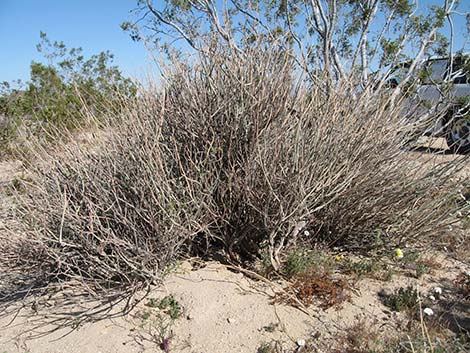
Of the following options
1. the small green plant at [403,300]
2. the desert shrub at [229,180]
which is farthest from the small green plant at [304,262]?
the small green plant at [403,300]

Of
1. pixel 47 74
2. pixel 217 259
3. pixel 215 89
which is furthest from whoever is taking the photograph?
pixel 47 74

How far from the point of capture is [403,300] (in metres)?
2.82

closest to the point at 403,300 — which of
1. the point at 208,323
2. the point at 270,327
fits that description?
the point at 270,327

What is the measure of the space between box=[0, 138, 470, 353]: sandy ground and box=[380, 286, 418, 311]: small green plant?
6cm

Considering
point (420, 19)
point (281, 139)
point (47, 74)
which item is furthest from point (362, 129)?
point (47, 74)

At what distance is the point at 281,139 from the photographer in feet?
9.89

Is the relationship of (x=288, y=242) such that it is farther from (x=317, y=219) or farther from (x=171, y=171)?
(x=171, y=171)

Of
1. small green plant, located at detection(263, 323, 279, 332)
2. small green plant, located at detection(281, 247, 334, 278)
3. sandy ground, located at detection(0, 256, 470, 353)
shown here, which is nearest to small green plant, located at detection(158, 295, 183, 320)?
sandy ground, located at detection(0, 256, 470, 353)

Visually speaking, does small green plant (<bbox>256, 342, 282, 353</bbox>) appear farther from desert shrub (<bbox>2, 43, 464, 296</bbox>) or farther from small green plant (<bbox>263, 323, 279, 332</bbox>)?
desert shrub (<bbox>2, 43, 464, 296</bbox>)

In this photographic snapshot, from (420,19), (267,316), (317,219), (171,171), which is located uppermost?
(420,19)

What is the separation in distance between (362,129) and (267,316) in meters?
1.60

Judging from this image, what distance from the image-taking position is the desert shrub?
9.30ft

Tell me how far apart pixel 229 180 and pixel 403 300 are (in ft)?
4.91

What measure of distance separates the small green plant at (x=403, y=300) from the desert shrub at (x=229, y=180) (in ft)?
2.24
